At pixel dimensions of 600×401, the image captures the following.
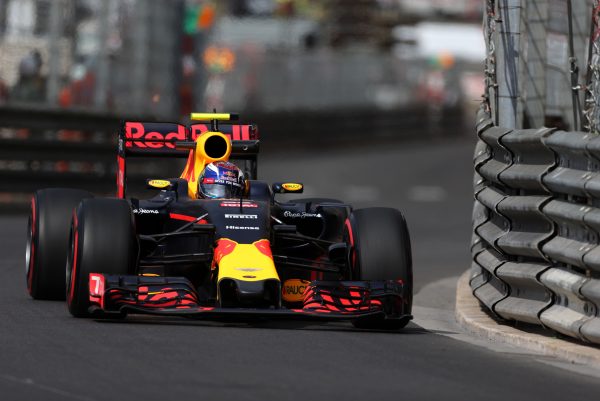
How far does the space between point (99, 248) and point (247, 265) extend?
0.90m

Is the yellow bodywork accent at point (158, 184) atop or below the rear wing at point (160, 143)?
below

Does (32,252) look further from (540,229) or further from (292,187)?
(540,229)

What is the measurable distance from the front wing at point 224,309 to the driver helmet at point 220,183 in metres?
1.22

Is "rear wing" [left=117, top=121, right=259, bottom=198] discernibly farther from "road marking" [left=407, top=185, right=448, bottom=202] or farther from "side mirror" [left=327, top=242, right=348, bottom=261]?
"road marking" [left=407, top=185, right=448, bottom=202]

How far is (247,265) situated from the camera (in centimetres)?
941

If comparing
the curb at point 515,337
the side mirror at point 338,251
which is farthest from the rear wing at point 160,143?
the curb at point 515,337

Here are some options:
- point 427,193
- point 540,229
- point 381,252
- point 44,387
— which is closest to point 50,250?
point 381,252

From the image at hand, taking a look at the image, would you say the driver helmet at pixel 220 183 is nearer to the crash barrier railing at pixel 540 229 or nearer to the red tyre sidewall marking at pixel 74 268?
the red tyre sidewall marking at pixel 74 268

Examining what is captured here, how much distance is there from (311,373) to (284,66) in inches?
1189

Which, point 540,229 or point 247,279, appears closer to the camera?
point 247,279

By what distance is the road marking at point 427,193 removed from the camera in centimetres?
2602

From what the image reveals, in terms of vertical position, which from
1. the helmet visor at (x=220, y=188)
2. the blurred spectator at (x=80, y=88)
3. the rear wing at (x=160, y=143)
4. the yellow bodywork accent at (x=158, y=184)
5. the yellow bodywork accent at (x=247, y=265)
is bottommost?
the yellow bodywork accent at (x=247, y=265)

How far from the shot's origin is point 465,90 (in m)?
52.8

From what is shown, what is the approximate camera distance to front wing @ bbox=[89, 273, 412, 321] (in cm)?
902
